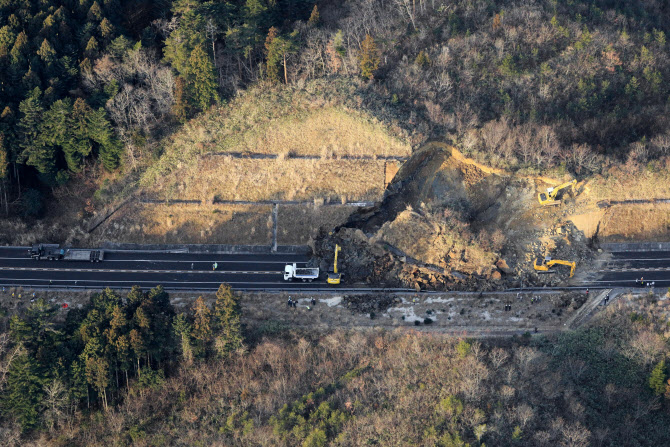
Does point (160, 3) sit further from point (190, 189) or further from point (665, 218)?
point (665, 218)

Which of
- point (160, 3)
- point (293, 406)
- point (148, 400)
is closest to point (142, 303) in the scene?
point (148, 400)

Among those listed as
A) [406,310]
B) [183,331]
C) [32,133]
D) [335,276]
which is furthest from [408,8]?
[183,331]

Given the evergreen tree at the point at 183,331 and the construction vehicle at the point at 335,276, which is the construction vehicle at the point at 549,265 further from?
the evergreen tree at the point at 183,331

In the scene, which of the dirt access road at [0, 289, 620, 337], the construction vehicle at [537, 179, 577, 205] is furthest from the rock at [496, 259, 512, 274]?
the construction vehicle at [537, 179, 577, 205]

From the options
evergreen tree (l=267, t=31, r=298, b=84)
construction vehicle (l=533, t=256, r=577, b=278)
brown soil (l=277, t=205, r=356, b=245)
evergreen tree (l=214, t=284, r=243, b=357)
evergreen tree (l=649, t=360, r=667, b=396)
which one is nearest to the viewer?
evergreen tree (l=649, t=360, r=667, b=396)

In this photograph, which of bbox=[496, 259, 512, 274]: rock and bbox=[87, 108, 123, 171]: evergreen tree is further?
bbox=[87, 108, 123, 171]: evergreen tree

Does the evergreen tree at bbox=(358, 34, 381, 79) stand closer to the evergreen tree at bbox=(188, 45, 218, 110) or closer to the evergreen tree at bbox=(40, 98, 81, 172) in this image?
the evergreen tree at bbox=(188, 45, 218, 110)

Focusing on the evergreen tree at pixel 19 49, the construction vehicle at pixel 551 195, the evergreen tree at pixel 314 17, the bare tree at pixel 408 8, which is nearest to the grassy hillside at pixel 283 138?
the evergreen tree at pixel 314 17
